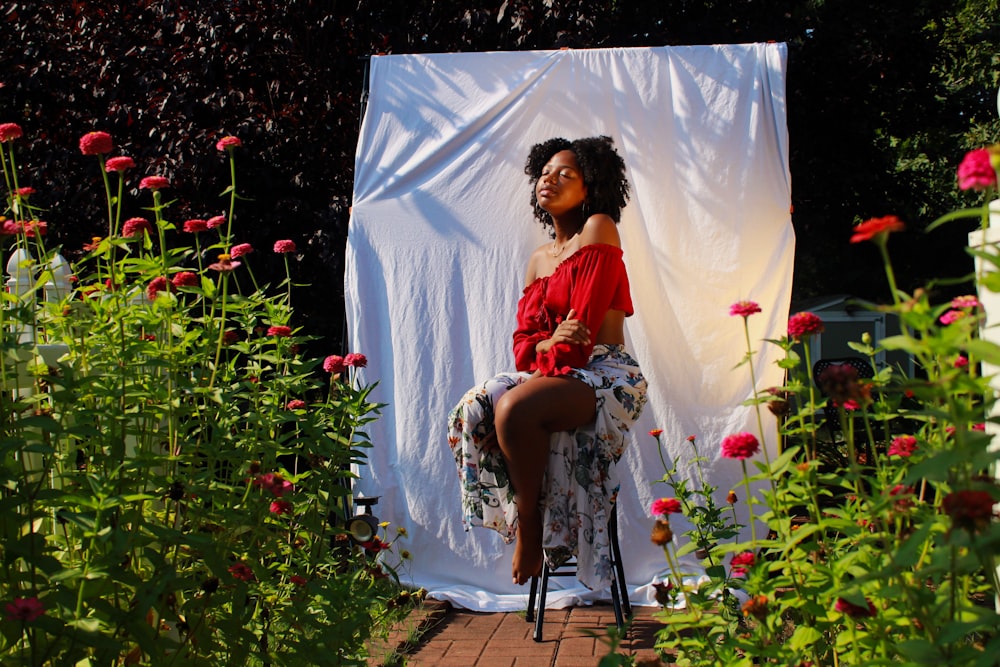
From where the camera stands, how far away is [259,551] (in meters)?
1.87

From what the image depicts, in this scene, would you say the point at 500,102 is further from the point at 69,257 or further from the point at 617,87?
the point at 69,257

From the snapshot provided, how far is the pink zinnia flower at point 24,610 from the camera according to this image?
1.23m

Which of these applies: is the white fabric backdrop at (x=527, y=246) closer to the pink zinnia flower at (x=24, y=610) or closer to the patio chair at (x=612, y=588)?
the patio chair at (x=612, y=588)

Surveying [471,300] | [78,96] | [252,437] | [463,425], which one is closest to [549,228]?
[471,300]

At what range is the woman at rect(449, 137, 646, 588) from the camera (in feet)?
9.34

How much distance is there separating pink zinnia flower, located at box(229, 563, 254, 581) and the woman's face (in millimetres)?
1956

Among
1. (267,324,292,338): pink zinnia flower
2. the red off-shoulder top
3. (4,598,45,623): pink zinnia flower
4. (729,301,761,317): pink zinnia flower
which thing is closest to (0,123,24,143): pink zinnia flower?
(267,324,292,338): pink zinnia flower

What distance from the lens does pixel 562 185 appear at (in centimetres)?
329

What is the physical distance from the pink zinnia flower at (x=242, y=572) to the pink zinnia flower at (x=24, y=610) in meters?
0.41

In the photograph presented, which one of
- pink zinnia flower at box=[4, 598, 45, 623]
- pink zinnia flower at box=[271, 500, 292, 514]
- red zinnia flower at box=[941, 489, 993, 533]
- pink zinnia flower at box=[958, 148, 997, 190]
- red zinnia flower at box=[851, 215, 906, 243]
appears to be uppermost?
pink zinnia flower at box=[958, 148, 997, 190]

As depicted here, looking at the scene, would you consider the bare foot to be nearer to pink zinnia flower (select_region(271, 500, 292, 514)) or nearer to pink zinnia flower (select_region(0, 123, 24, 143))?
pink zinnia flower (select_region(271, 500, 292, 514))

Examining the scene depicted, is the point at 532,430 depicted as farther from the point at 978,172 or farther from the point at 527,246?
the point at 978,172

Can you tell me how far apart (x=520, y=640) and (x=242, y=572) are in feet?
5.07

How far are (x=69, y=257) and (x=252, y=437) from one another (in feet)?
12.9
